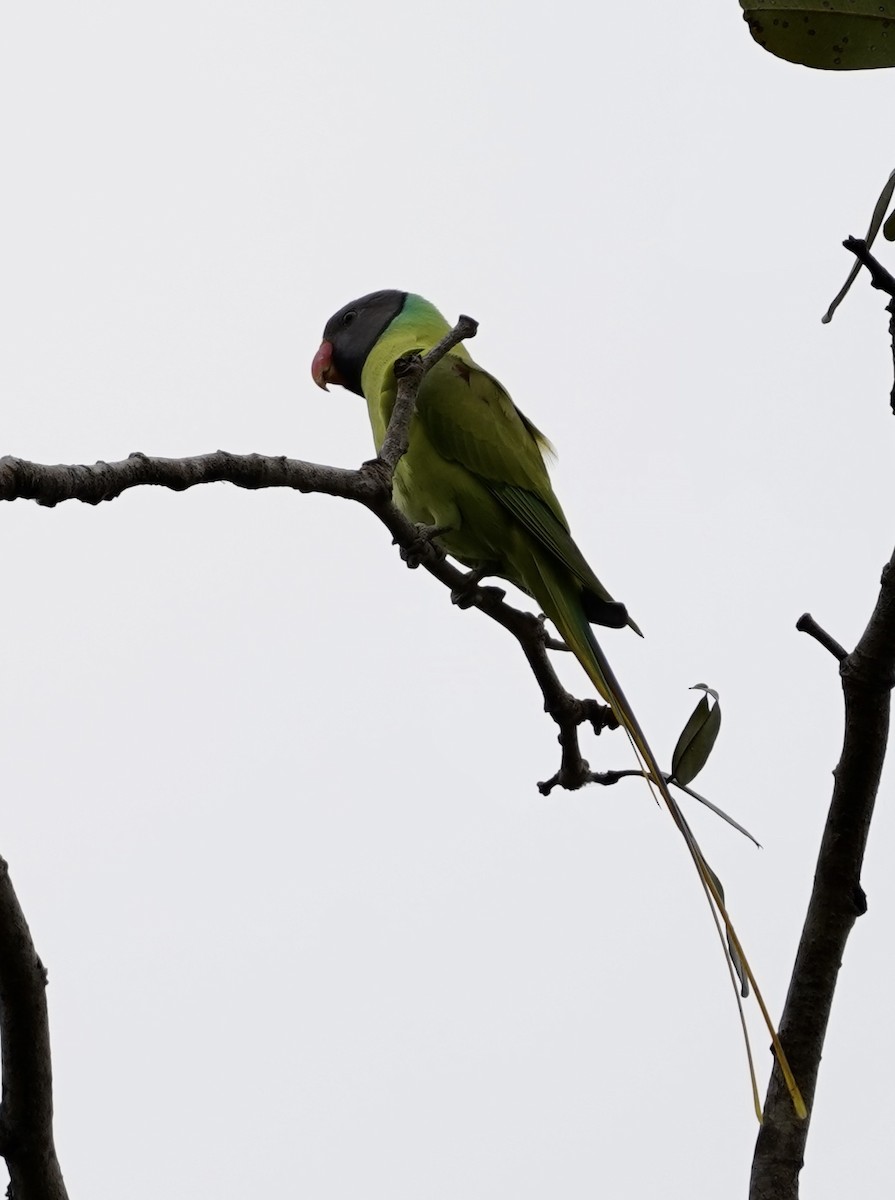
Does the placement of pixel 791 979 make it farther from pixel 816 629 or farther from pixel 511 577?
pixel 511 577

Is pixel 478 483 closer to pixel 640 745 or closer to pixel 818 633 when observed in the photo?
pixel 640 745

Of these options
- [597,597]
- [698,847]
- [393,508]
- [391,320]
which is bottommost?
[698,847]

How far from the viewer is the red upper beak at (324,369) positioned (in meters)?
4.21

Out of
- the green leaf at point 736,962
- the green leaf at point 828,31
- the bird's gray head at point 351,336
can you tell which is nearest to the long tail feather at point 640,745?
the green leaf at point 736,962

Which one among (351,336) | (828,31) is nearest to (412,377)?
(828,31)

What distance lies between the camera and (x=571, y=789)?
2.34 metres

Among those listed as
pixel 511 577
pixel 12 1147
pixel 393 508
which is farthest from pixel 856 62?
pixel 511 577

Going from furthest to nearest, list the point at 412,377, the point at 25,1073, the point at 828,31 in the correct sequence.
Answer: the point at 412,377 → the point at 25,1073 → the point at 828,31

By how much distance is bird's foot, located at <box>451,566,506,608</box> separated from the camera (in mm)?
2424

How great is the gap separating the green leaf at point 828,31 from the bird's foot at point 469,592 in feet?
4.31

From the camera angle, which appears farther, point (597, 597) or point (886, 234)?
point (597, 597)

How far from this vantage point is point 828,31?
1.18 metres

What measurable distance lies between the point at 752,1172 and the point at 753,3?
1337 millimetres

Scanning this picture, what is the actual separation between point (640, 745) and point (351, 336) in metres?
2.36
